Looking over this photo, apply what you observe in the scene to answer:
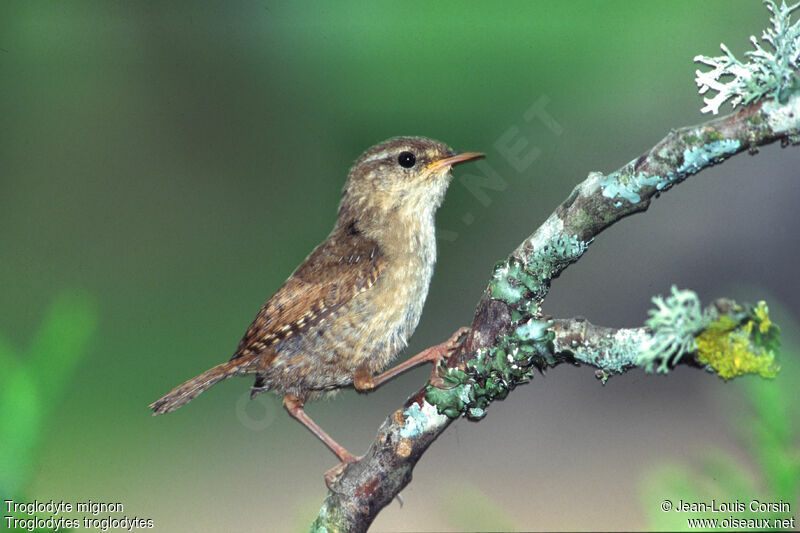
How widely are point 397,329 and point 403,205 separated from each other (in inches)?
22.1

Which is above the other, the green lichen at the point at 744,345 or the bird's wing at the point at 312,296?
the green lichen at the point at 744,345

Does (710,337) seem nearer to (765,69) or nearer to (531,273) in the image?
(531,273)

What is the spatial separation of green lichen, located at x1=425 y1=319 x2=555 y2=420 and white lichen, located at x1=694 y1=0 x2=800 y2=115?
0.71 meters

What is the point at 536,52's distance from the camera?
354 centimetres

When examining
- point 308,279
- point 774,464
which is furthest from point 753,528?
point 308,279

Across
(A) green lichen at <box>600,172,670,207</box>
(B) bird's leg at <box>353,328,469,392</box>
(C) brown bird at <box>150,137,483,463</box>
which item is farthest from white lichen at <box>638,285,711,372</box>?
(C) brown bird at <box>150,137,483,463</box>

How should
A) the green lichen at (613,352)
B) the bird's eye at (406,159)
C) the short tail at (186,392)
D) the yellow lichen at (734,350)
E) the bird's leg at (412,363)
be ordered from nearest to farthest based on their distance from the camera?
the yellow lichen at (734,350)
the green lichen at (613,352)
the bird's leg at (412,363)
the short tail at (186,392)
the bird's eye at (406,159)

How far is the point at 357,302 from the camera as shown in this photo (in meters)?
2.93

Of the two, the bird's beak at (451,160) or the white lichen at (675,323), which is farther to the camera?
the bird's beak at (451,160)

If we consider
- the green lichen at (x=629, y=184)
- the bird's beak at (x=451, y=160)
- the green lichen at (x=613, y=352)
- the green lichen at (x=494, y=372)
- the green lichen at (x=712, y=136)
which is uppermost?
the green lichen at (x=712, y=136)

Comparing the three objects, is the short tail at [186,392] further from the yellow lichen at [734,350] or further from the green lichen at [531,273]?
the yellow lichen at [734,350]

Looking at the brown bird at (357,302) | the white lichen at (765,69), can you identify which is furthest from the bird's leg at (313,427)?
the white lichen at (765,69)

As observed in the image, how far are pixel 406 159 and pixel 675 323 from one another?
5.67 ft

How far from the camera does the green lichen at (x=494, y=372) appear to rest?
199 cm
